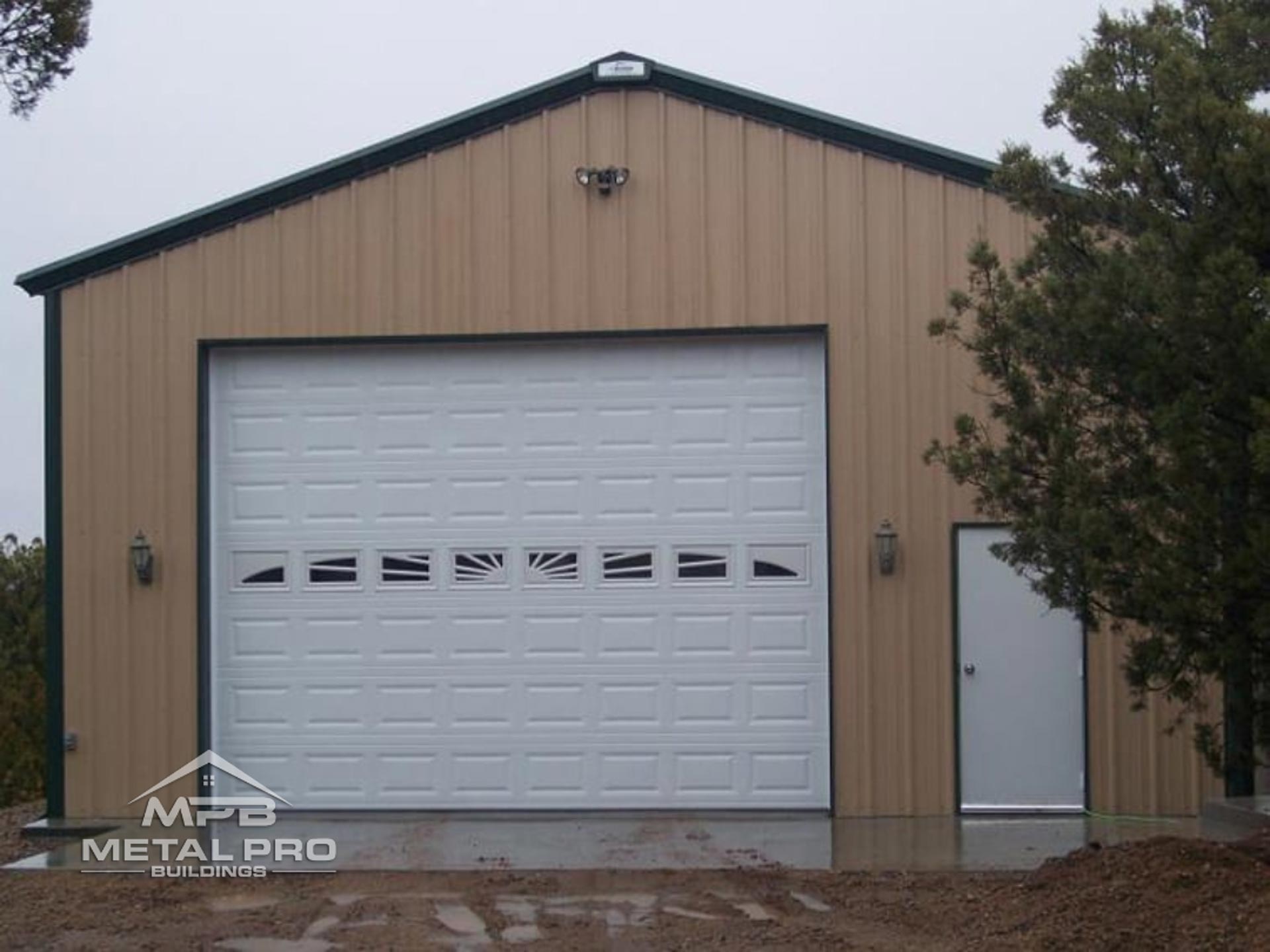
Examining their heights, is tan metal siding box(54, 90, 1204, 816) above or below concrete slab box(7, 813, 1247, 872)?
above

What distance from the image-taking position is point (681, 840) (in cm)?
1212

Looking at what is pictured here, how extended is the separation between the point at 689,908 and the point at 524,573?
4.23 metres

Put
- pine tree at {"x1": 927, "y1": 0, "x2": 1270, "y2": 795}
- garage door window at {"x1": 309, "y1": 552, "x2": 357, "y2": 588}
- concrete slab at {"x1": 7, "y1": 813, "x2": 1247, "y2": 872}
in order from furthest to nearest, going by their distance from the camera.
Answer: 1. garage door window at {"x1": 309, "y1": 552, "x2": 357, "y2": 588}
2. concrete slab at {"x1": 7, "y1": 813, "x2": 1247, "y2": 872}
3. pine tree at {"x1": 927, "y1": 0, "x2": 1270, "y2": 795}

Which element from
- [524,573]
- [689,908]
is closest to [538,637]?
[524,573]

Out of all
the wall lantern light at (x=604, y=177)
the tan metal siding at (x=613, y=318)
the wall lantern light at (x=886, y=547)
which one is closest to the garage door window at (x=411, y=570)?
the tan metal siding at (x=613, y=318)

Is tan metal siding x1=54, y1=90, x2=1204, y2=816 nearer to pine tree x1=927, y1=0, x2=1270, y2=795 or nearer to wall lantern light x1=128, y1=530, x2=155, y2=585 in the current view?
wall lantern light x1=128, y1=530, x2=155, y2=585

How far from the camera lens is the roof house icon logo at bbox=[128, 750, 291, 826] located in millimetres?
13188

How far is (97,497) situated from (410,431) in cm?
245

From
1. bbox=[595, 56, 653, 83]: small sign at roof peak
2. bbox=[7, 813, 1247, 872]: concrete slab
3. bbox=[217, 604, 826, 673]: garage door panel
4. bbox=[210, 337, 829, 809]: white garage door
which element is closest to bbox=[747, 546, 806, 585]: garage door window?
bbox=[210, 337, 829, 809]: white garage door

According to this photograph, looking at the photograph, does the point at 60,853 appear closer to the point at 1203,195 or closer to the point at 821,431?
the point at 821,431

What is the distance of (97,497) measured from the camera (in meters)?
13.6

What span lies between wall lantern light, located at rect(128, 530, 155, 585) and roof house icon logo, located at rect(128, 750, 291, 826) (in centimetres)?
141

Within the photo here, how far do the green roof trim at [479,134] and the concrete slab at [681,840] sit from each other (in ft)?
14.3

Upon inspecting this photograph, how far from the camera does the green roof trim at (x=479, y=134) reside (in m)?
13.1
